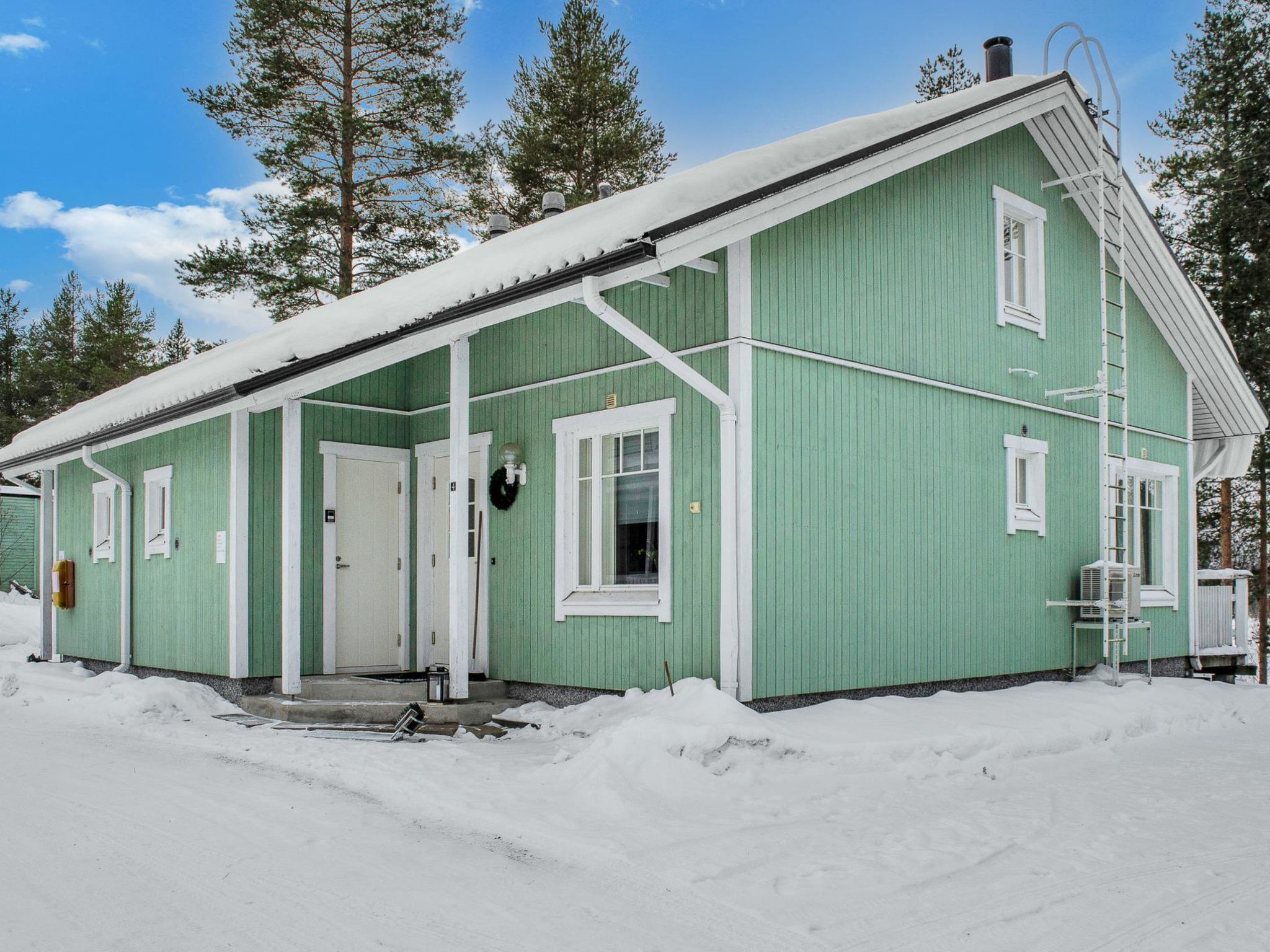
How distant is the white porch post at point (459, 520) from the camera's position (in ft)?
26.0

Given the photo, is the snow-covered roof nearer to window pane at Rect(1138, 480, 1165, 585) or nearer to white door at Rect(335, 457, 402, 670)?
white door at Rect(335, 457, 402, 670)

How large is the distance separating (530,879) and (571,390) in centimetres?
498

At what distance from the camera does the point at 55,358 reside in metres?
35.5

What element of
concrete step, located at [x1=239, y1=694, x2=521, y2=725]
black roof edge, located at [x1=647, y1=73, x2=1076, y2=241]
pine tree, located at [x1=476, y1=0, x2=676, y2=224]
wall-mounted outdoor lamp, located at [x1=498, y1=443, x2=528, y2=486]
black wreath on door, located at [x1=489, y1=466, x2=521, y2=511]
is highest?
pine tree, located at [x1=476, y1=0, x2=676, y2=224]

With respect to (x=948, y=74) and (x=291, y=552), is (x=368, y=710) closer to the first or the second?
(x=291, y=552)

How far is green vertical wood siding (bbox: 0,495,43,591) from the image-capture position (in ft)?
80.3

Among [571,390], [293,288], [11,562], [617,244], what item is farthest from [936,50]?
[11,562]

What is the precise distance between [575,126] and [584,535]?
622 inches

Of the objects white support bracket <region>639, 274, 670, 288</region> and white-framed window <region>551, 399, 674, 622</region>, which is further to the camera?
white-framed window <region>551, 399, 674, 622</region>

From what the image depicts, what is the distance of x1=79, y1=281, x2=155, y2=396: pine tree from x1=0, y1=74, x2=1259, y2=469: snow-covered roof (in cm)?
2260

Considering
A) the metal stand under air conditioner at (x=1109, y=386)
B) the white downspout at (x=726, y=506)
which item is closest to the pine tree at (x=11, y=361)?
the white downspout at (x=726, y=506)

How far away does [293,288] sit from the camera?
19734 millimetres

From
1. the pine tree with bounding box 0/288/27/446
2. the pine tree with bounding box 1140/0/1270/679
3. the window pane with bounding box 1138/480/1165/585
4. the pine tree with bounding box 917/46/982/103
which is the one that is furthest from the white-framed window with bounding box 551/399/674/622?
Answer: the pine tree with bounding box 0/288/27/446

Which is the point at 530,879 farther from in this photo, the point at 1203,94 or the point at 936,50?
the point at 936,50
